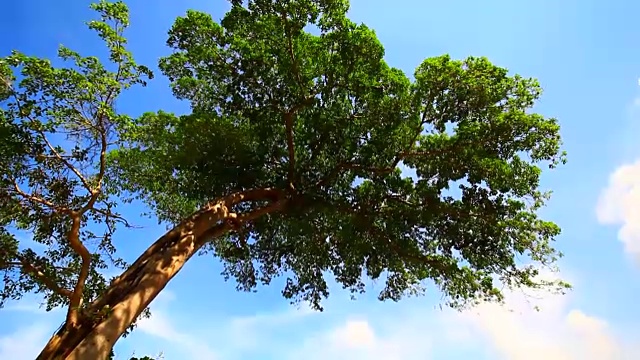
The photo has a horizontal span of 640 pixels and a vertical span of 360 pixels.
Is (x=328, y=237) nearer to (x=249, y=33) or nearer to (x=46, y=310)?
(x=249, y=33)

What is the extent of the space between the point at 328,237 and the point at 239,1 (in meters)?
5.25

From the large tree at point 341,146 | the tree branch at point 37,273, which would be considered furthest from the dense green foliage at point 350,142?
the tree branch at point 37,273

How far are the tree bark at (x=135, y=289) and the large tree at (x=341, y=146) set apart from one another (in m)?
0.05

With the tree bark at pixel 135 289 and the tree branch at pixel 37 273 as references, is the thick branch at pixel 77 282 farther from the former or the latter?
the tree branch at pixel 37 273

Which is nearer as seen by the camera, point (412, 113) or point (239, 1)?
point (239, 1)

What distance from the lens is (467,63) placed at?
32.2 feet

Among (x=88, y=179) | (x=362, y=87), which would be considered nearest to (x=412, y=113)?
(x=362, y=87)

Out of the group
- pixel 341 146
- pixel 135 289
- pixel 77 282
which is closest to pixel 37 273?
pixel 77 282

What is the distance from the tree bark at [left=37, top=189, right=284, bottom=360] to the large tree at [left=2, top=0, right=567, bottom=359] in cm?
5

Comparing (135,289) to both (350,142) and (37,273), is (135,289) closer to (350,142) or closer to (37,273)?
(37,273)

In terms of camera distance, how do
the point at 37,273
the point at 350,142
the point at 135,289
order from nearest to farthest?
1. the point at 135,289
2. the point at 37,273
3. the point at 350,142

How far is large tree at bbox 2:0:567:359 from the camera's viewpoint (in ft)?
31.5

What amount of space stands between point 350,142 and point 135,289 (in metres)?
4.87

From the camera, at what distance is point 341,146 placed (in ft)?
34.6
